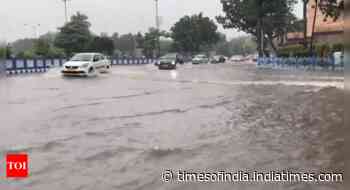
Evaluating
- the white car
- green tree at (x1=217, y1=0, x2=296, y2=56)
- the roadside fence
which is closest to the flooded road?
the white car

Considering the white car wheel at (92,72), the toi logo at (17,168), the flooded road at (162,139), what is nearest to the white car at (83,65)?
the white car wheel at (92,72)

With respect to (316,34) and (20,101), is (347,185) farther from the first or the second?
(316,34)

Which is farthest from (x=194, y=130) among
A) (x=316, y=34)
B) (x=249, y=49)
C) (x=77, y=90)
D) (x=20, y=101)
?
(x=249, y=49)

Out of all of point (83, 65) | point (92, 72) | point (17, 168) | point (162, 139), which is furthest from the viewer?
point (92, 72)

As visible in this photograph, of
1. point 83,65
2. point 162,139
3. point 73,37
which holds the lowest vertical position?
point 162,139

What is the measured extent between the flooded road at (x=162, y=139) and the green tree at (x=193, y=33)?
264ft

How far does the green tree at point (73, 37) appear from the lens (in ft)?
229

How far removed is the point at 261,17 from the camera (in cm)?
5578

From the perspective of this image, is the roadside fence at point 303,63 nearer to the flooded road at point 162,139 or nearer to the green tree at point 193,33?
the flooded road at point 162,139

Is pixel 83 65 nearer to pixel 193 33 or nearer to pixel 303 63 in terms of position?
pixel 303 63

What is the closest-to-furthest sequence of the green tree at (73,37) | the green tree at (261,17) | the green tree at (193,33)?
the green tree at (261,17)
the green tree at (73,37)
the green tree at (193,33)

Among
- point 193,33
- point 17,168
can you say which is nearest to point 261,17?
point 193,33

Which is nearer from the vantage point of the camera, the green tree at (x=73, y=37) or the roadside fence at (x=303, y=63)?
the roadside fence at (x=303, y=63)

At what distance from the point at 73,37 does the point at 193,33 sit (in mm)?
32004
